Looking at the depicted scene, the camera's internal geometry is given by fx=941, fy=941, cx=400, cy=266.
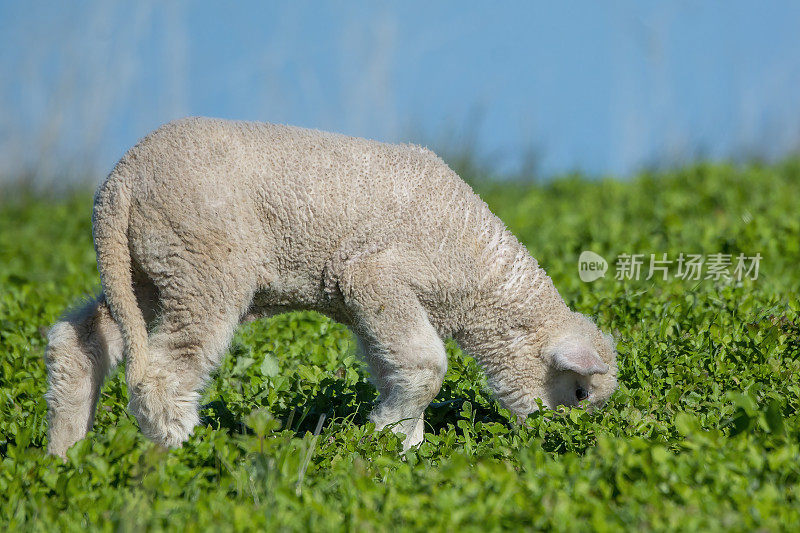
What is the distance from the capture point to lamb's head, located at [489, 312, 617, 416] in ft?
15.4

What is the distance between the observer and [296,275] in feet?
14.5

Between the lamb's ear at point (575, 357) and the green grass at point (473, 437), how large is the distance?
225mm

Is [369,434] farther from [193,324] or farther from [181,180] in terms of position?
[181,180]

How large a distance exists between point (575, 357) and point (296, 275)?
1.41 m

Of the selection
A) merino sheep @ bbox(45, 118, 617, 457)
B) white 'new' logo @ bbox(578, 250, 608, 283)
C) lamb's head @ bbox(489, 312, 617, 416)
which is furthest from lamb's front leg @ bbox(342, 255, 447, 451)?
white 'new' logo @ bbox(578, 250, 608, 283)

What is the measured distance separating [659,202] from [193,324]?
7.03 metres

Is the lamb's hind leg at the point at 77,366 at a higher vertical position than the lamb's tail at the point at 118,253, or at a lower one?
lower

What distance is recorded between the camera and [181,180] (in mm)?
4227

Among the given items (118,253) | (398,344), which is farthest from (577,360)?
(118,253)

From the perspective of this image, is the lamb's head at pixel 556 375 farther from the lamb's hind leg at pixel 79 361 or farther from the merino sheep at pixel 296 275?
the lamb's hind leg at pixel 79 361

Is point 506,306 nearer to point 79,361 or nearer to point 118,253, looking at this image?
point 118,253

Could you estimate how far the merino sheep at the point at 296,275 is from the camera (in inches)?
167

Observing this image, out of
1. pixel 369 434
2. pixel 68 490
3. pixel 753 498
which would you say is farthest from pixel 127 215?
pixel 753 498
